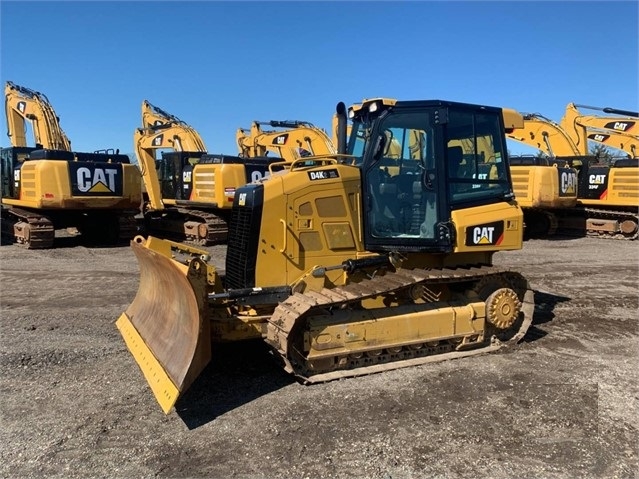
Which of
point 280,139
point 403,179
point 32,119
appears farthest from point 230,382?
point 280,139

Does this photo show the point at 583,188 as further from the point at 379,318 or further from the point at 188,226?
the point at 379,318

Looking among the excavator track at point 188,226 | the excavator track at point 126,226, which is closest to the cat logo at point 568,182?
the excavator track at point 188,226

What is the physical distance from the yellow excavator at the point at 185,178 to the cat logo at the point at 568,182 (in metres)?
8.67

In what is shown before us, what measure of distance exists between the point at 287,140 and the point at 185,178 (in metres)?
5.02

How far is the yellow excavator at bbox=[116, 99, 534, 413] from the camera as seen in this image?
5242 mm

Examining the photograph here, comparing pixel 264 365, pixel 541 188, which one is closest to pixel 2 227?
pixel 264 365

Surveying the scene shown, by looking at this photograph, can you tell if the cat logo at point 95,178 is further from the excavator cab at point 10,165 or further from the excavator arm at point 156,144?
the excavator arm at point 156,144

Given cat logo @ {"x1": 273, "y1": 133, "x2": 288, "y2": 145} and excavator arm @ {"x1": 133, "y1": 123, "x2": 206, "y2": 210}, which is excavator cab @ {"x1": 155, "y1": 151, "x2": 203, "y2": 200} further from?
cat logo @ {"x1": 273, "y1": 133, "x2": 288, "y2": 145}

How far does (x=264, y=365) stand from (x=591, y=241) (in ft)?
46.7

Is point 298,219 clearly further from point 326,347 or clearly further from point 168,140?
point 168,140

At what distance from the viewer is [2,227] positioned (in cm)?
1565

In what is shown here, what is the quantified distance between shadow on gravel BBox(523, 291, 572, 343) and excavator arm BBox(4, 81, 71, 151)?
14.8 meters

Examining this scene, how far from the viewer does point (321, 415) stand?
4383 mm

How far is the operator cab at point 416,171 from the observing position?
18.7ft
